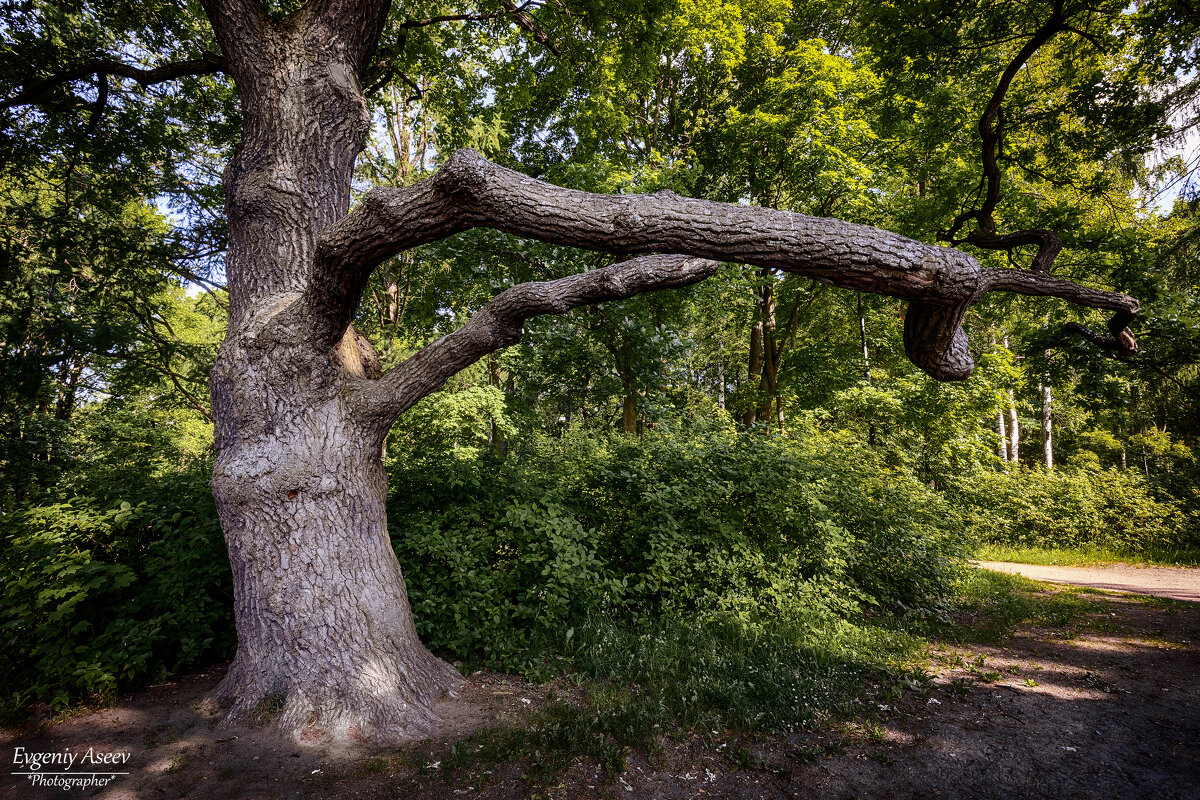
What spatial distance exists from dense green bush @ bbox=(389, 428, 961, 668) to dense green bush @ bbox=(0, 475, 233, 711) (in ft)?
5.59

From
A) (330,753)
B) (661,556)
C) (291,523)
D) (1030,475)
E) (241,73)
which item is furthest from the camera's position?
(1030,475)

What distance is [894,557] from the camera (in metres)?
6.61

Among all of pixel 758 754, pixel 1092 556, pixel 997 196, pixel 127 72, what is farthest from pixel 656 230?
pixel 1092 556

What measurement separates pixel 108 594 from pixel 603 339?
275 inches

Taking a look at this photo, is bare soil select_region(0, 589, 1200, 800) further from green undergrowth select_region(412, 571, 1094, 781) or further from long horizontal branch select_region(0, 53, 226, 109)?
long horizontal branch select_region(0, 53, 226, 109)

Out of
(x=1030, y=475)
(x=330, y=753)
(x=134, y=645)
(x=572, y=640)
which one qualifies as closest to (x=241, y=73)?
(x=134, y=645)

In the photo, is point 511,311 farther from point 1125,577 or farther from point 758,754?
point 1125,577

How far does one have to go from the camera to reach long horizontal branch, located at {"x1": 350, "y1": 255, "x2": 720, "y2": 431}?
3.29 m

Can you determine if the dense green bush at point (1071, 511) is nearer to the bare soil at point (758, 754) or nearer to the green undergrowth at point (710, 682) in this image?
the green undergrowth at point (710, 682)

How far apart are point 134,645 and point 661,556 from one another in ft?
15.4

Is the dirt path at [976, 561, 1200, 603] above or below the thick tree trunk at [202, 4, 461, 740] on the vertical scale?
below

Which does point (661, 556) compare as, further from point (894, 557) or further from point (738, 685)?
point (894, 557)

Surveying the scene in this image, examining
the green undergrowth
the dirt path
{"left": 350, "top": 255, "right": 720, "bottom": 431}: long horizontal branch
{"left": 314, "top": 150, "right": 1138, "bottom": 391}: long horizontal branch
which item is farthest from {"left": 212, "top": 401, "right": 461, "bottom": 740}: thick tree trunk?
the dirt path

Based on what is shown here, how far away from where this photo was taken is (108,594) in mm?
4188
